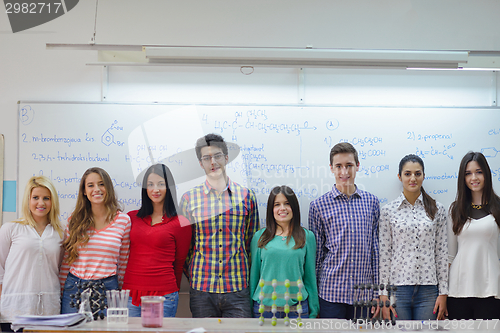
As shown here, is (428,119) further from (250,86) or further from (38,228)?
(38,228)

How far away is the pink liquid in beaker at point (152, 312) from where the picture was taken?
6.75 feet

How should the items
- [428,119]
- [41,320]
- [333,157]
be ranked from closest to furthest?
1. [41,320]
2. [333,157]
3. [428,119]

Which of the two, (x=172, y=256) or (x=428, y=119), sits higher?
(x=428, y=119)

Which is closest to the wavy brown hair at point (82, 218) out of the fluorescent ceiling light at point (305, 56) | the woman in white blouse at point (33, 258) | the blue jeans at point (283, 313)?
the woman in white blouse at point (33, 258)

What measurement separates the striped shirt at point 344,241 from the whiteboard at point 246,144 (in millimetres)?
283

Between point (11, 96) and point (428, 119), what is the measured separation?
3347 millimetres

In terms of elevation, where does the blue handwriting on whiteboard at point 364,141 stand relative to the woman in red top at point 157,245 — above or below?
above

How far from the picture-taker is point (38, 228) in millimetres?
2785

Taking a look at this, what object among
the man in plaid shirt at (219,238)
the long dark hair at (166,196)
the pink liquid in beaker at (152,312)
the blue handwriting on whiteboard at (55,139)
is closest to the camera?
the pink liquid in beaker at (152,312)

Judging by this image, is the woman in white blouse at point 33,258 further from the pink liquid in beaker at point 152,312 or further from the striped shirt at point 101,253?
the pink liquid in beaker at point 152,312

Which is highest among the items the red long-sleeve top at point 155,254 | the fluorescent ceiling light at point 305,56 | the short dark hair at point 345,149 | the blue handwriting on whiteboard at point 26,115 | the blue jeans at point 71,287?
the fluorescent ceiling light at point 305,56

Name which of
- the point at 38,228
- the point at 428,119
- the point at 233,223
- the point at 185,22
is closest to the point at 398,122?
the point at 428,119

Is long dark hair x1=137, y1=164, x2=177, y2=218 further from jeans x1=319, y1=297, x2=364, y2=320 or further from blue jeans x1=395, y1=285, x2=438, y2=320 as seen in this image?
blue jeans x1=395, y1=285, x2=438, y2=320

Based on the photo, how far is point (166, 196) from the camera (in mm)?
2867
